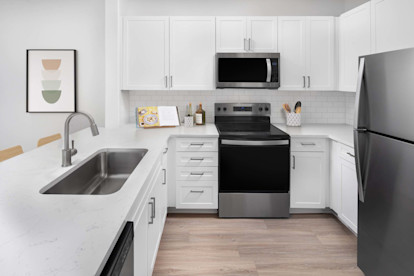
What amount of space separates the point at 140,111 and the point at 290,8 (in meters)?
2.07

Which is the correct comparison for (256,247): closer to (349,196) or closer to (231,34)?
(349,196)

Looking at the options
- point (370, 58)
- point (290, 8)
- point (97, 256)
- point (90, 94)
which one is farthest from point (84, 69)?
point (97, 256)

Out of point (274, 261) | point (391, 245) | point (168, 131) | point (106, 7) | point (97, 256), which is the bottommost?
point (274, 261)

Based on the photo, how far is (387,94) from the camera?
5.84 ft

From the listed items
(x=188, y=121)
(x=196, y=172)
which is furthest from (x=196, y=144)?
(x=188, y=121)

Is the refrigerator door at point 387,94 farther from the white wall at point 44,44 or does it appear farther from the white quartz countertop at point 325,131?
the white wall at point 44,44

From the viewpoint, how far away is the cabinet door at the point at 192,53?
357 cm

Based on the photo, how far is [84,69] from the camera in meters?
3.87

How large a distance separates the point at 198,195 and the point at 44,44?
2.45m

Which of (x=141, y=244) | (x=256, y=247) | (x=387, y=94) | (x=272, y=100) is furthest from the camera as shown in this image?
(x=272, y=100)

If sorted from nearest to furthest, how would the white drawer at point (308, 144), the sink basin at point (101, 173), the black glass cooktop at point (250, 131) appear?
the sink basin at point (101, 173), the black glass cooktop at point (250, 131), the white drawer at point (308, 144)

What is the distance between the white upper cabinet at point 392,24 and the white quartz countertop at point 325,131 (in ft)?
2.55

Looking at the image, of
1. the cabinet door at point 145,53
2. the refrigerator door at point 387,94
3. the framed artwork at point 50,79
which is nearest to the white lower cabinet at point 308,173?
the refrigerator door at point 387,94

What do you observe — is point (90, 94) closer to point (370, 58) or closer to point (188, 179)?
point (188, 179)
